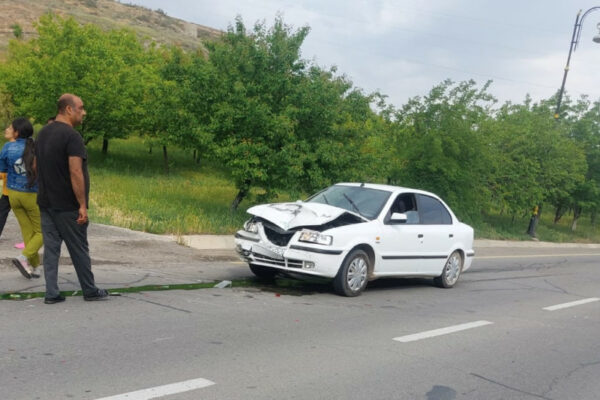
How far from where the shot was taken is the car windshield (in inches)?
374

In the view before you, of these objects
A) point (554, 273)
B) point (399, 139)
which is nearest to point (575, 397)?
point (554, 273)

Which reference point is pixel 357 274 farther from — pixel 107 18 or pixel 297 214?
pixel 107 18

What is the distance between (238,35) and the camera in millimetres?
19062

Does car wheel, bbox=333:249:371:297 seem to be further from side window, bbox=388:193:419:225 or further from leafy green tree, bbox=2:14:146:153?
leafy green tree, bbox=2:14:146:153

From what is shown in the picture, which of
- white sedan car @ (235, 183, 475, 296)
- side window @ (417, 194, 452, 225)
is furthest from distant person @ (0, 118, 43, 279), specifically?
side window @ (417, 194, 452, 225)

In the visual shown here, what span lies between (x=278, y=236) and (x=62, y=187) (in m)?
3.27

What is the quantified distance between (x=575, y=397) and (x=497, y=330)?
8.33ft

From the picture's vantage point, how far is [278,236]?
8.73 meters

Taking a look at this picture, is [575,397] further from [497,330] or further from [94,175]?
[94,175]

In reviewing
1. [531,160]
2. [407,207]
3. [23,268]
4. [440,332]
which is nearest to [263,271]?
[407,207]

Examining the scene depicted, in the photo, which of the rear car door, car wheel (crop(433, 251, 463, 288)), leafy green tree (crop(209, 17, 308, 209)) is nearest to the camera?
the rear car door

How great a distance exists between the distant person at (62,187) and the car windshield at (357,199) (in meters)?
4.30

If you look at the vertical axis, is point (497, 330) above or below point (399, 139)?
below

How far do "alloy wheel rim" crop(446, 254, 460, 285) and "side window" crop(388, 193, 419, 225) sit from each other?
1423mm
